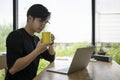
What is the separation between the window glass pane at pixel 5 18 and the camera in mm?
3432

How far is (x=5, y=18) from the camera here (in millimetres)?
3457

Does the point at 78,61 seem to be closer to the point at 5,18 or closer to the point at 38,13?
the point at 38,13

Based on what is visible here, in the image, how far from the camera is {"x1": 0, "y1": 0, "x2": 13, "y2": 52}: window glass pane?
343cm

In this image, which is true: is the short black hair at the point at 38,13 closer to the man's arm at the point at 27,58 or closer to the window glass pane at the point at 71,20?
the man's arm at the point at 27,58

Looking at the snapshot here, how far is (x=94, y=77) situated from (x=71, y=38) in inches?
75.6

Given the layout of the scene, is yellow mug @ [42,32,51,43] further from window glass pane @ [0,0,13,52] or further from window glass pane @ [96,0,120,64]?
window glass pane @ [0,0,13,52]

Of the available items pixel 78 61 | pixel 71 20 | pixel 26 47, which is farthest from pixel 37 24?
pixel 71 20

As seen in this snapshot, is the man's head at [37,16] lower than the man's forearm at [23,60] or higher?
higher

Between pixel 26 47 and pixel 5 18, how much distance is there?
194cm

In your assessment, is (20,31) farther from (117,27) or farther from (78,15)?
(117,27)

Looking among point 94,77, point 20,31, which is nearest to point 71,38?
point 20,31

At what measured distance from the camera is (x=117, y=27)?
3.23 m

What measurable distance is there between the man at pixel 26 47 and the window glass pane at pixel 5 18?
172cm

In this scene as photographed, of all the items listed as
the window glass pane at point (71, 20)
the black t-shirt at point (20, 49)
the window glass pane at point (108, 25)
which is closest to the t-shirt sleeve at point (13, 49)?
the black t-shirt at point (20, 49)
